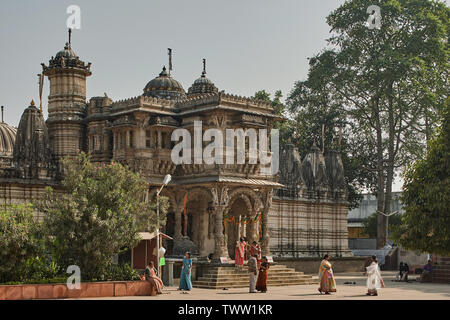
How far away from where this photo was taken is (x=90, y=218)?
83.8 feet

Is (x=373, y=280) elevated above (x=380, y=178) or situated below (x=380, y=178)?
below

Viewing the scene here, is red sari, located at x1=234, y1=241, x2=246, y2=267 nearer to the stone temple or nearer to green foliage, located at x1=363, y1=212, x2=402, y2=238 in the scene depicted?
the stone temple

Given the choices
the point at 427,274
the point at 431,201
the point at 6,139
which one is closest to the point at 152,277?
the point at 431,201

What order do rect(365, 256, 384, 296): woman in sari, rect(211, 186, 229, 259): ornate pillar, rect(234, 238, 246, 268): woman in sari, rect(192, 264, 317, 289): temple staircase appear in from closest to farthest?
1. rect(365, 256, 384, 296): woman in sari
2. rect(192, 264, 317, 289): temple staircase
3. rect(234, 238, 246, 268): woman in sari
4. rect(211, 186, 229, 259): ornate pillar

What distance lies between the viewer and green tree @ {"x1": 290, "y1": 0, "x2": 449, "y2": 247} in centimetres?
Answer: 5219

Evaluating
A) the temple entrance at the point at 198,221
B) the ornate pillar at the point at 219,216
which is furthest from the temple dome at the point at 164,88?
the ornate pillar at the point at 219,216

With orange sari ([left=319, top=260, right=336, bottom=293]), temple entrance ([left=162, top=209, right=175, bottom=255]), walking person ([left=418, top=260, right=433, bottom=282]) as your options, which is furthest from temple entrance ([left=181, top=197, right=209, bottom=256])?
walking person ([left=418, top=260, right=433, bottom=282])

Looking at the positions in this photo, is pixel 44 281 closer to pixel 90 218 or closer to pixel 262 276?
pixel 90 218

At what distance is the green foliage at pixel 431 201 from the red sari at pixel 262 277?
10.1 m

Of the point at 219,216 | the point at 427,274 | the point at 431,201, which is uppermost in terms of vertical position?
the point at 431,201

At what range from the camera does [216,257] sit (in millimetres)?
33375

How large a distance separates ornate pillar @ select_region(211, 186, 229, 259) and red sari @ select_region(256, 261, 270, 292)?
473cm

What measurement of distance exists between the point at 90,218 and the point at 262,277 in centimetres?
712
